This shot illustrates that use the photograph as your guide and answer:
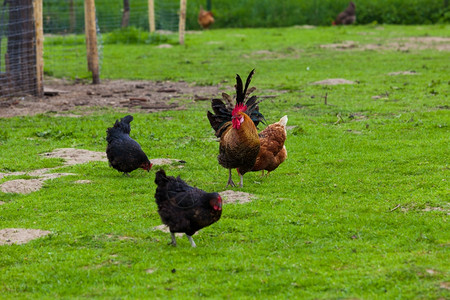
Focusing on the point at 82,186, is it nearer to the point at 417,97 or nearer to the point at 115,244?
the point at 115,244

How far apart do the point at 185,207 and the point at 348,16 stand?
101ft

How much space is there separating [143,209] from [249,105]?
8.44 ft

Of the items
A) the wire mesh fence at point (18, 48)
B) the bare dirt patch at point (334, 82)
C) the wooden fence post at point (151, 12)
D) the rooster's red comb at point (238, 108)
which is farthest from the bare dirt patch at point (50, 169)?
the wooden fence post at point (151, 12)

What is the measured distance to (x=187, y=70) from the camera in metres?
21.2

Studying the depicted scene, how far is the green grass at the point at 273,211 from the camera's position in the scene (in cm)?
589

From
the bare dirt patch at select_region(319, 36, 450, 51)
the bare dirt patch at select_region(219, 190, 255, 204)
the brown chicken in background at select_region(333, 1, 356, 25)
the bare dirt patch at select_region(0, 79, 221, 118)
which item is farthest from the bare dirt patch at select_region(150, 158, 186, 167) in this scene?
the brown chicken in background at select_region(333, 1, 356, 25)

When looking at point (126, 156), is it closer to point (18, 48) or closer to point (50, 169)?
point (50, 169)

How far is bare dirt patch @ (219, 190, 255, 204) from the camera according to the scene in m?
8.51

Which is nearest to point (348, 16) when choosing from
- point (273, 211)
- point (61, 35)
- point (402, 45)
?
point (402, 45)

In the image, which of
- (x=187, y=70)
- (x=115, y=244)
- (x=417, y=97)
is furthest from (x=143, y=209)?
(x=187, y=70)

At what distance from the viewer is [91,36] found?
718 inches

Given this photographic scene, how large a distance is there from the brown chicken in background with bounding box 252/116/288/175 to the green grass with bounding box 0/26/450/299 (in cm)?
27

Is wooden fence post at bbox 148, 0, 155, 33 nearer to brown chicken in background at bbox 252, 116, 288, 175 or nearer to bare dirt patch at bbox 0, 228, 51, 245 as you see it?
brown chicken in background at bbox 252, 116, 288, 175

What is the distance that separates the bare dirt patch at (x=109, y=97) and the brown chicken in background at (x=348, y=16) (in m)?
19.0
